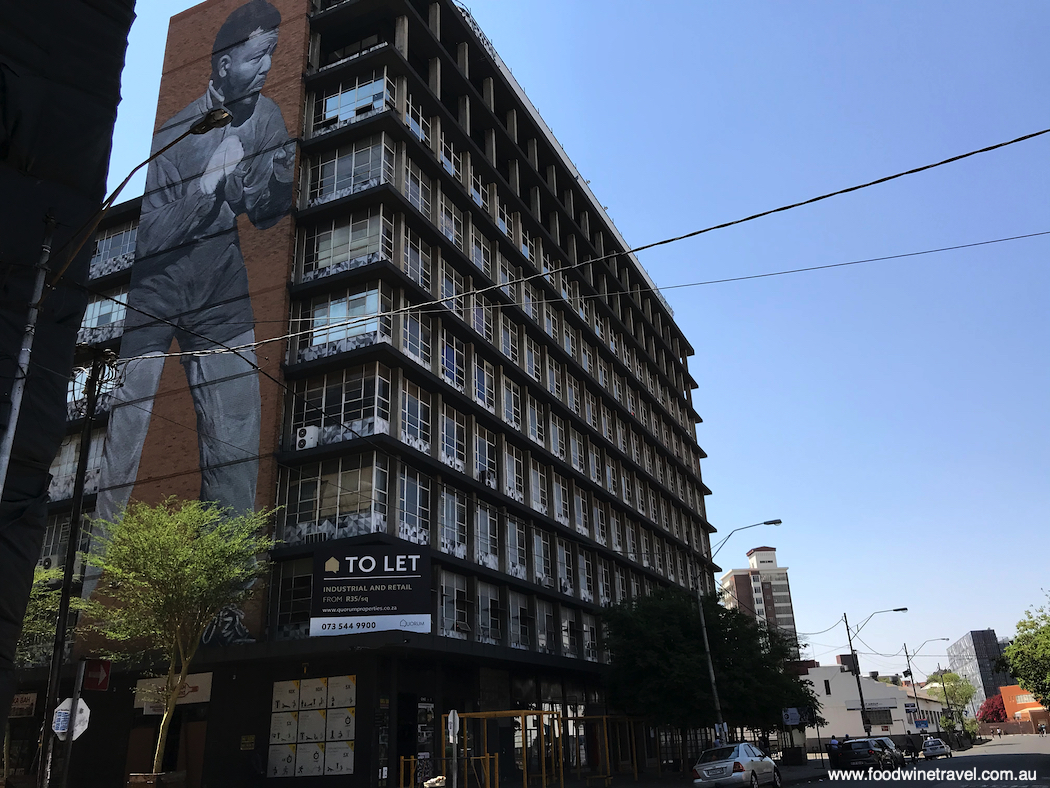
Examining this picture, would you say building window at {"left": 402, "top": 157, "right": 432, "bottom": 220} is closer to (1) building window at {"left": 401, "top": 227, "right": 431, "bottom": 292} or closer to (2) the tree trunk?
(1) building window at {"left": 401, "top": 227, "right": 431, "bottom": 292}

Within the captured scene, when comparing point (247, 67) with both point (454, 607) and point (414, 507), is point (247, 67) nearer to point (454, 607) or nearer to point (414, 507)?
point (414, 507)

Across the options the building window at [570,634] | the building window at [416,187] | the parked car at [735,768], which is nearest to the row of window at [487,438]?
the building window at [570,634]

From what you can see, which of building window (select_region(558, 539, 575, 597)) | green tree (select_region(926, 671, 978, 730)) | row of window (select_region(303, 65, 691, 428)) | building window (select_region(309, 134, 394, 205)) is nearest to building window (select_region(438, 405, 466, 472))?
row of window (select_region(303, 65, 691, 428))

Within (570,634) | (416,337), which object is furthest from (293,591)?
(570,634)

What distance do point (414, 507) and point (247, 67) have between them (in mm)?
23445

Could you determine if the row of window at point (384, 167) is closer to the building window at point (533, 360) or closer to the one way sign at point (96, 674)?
the building window at point (533, 360)

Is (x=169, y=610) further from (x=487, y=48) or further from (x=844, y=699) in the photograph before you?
(x=844, y=699)

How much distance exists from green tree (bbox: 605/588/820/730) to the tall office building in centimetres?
305

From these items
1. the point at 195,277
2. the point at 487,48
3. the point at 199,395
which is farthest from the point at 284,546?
the point at 487,48

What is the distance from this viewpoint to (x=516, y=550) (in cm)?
3928

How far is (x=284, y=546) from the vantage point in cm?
3022

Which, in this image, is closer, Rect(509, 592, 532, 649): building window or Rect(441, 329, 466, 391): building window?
Rect(441, 329, 466, 391): building window

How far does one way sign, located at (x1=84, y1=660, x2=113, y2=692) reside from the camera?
1495 centimetres

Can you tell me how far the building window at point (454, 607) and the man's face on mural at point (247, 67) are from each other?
24.0 meters
